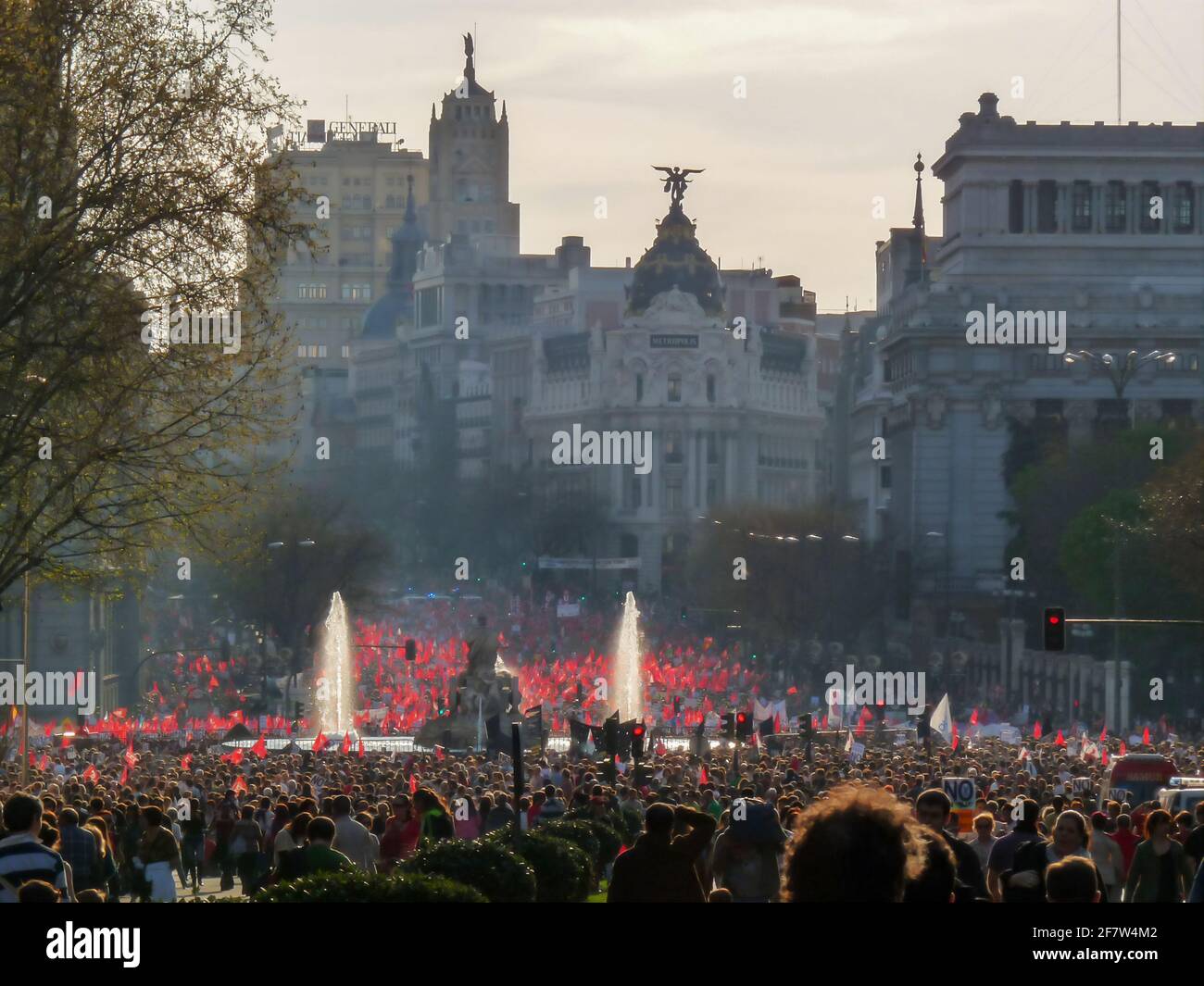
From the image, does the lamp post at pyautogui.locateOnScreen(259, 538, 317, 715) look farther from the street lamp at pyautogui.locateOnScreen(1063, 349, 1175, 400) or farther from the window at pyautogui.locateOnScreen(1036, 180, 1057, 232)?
the window at pyautogui.locateOnScreen(1036, 180, 1057, 232)

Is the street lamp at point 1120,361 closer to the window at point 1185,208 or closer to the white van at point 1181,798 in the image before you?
the window at point 1185,208

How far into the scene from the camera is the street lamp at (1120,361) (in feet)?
304

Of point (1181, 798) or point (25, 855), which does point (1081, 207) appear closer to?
point (1181, 798)

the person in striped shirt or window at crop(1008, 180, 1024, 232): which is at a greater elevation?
window at crop(1008, 180, 1024, 232)

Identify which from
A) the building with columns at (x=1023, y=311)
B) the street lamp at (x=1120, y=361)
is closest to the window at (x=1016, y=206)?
the building with columns at (x=1023, y=311)

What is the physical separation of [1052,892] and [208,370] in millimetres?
21495

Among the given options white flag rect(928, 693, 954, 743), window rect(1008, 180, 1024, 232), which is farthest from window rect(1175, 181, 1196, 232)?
white flag rect(928, 693, 954, 743)

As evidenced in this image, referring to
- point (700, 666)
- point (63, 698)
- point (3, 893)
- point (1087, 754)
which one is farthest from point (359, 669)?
point (3, 893)

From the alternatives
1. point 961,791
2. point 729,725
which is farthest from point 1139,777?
point 961,791

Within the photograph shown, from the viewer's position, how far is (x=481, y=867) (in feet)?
60.6

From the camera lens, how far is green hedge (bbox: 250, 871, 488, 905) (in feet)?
45.3

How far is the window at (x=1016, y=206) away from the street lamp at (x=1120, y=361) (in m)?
19.1

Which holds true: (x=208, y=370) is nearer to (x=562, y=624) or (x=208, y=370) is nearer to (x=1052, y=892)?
(x=1052, y=892)

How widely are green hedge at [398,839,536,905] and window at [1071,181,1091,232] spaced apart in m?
138
